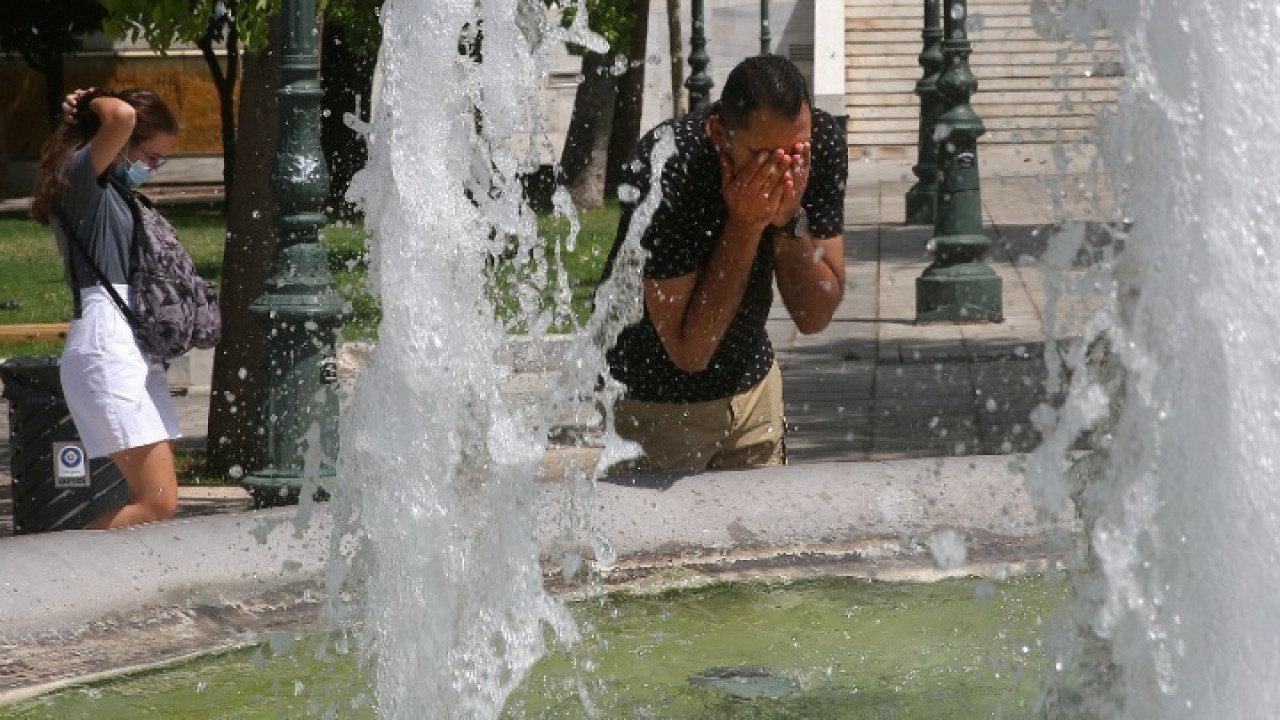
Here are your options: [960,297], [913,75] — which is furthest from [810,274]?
[913,75]

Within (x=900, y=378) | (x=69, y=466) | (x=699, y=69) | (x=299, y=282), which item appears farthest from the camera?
(x=699, y=69)

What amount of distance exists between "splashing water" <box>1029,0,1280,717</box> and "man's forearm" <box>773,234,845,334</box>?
1.07m

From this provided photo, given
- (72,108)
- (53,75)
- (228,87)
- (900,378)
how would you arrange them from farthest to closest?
(53,75)
(228,87)
(900,378)
(72,108)

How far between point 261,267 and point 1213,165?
616 cm

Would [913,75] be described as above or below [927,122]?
below

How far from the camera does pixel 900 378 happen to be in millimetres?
11367

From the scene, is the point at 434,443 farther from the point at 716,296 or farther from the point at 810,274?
the point at 810,274

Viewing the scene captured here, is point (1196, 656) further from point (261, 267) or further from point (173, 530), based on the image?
point (261, 267)

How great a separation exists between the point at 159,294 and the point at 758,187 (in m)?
2.39

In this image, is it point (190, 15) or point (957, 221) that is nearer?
point (190, 15)

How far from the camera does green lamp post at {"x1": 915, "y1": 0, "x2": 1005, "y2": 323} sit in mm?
13305

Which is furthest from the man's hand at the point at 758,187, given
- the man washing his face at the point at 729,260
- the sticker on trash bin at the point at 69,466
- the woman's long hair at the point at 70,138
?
the sticker on trash bin at the point at 69,466

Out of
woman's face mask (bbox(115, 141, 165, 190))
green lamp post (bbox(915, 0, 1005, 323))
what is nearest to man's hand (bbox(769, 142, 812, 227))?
woman's face mask (bbox(115, 141, 165, 190))

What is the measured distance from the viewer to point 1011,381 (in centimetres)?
1112
